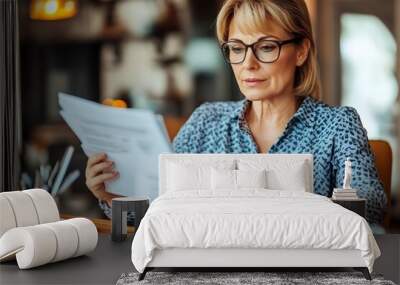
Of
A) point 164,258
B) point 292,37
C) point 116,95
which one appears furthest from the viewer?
point 116,95

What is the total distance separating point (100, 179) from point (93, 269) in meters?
1.67

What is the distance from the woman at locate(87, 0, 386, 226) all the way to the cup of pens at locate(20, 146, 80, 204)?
94 cm

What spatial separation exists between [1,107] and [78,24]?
0.94 meters

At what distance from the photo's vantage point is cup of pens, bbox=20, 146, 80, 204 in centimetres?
595

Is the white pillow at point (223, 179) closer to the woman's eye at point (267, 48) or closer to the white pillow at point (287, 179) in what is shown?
the white pillow at point (287, 179)

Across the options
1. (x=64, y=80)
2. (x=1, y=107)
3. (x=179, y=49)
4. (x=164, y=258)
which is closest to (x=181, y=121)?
(x=179, y=49)

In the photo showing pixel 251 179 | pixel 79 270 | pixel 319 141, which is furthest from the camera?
pixel 319 141

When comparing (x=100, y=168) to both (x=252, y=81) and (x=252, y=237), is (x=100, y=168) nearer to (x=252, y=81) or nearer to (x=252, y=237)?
(x=252, y=81)

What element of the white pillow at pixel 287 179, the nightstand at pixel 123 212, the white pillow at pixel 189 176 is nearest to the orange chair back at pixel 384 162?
the white pillow at pixel 287 179

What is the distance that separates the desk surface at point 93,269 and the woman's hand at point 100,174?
35.8 inches

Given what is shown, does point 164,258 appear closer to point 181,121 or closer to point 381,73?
point 181,121

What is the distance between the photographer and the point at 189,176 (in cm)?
518

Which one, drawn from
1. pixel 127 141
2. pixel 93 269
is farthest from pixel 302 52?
pixel 93 269

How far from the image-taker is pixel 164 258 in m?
3.96
